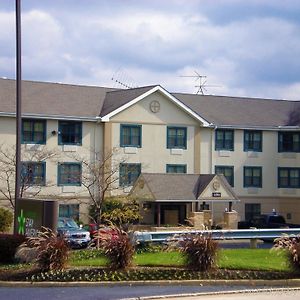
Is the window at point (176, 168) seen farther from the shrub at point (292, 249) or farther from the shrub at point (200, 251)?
the shrub at point (200, 251)

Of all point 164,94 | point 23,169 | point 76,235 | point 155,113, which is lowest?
point 76,235

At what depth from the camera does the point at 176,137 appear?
51.2 meters

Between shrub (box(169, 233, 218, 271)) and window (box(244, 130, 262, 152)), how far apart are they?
3488 cm

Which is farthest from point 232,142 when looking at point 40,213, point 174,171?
point 40,213

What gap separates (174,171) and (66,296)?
1384 inches

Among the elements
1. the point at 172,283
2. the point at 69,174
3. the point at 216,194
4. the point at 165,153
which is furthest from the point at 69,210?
the point at 172,283

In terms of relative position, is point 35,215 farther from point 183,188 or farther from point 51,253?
point 183,188

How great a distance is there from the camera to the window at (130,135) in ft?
161

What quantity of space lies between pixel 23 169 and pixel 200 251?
27.4 meters

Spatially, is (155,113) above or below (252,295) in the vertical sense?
above

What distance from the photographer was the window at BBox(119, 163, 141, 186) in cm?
4856

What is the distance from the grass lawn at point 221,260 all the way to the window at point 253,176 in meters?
29.5

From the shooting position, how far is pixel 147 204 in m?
47.2

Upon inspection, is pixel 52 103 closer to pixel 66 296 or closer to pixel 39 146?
pixel 39 146
